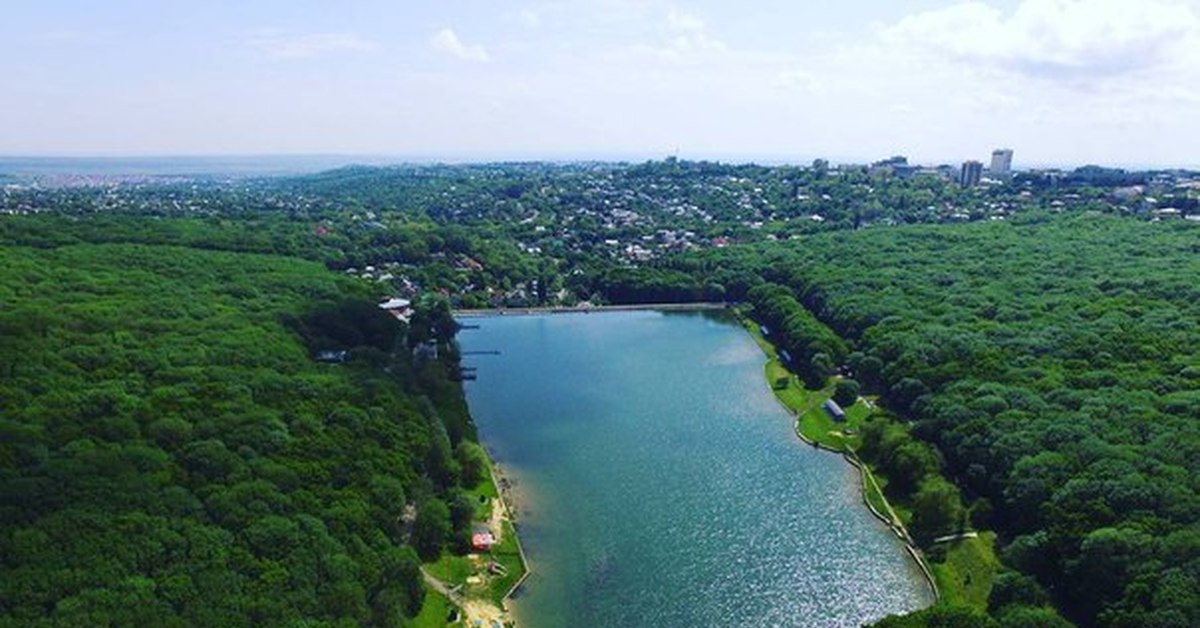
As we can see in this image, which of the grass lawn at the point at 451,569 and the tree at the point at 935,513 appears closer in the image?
the grass lawn at the point at 451,569

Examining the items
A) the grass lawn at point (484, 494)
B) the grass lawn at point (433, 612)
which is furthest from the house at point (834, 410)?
the grass lawn at point (433, 612)

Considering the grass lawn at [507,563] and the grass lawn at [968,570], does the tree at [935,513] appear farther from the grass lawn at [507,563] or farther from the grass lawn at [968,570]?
the grass lawn at [507,563]

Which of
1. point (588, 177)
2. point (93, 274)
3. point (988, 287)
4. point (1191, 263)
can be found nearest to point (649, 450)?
point (988, 287)

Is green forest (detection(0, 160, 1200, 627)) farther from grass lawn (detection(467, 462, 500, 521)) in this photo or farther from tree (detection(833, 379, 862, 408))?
grass lawn (detection(467, 462, 500, 521))

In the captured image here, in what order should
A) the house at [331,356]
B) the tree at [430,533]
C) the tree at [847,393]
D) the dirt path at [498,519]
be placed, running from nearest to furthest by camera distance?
the tree at [430,533], the dirt path at [498,519], the house at [331,356], the tree at [847,393]

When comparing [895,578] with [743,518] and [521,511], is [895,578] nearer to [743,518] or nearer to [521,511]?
[743,518]

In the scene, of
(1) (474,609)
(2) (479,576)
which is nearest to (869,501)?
(2) (479,576)

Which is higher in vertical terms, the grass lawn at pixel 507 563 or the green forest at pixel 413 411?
the green forest at pixel 413 411
